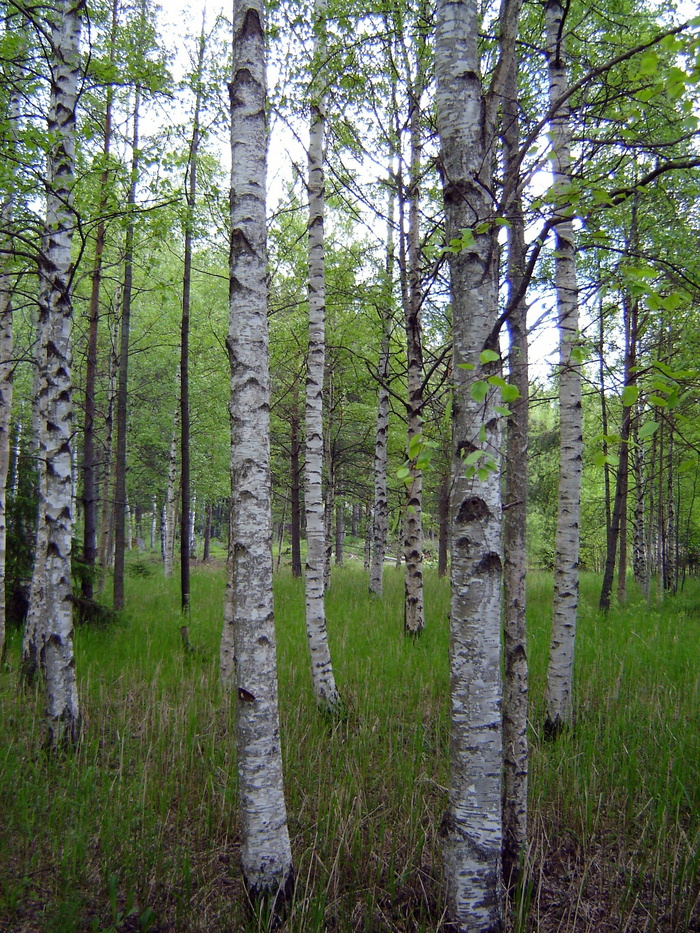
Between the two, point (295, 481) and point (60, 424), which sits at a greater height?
point (60, 424)

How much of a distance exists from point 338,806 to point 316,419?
3.50m

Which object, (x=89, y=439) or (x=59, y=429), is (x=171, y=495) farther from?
(x=59, y=429)

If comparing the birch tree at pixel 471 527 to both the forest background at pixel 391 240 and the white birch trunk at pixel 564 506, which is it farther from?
the white birch trunk at pixel 564 506

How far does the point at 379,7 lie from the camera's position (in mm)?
5070

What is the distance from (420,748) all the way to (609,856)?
143cm

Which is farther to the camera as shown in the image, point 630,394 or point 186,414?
point 186,414

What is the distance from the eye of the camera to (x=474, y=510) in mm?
2209

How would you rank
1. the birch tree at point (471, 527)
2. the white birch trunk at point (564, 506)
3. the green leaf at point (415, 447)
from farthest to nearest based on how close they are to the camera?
the white birch trunk at point (564, 506) → the birch tree at point (471, 527) → the green leaf at point (415, 447)

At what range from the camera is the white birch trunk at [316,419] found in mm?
5215

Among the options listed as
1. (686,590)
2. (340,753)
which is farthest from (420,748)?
(686,590)

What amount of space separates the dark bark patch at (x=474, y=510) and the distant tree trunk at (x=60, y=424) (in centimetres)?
356

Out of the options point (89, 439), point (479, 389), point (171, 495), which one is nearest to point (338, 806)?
point (479, 389)

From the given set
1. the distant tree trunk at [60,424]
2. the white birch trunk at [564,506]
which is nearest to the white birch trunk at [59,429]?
the distant tree trunk at [60,424]

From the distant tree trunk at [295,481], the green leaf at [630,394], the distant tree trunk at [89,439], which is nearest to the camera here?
the green leaf at [630,394]
